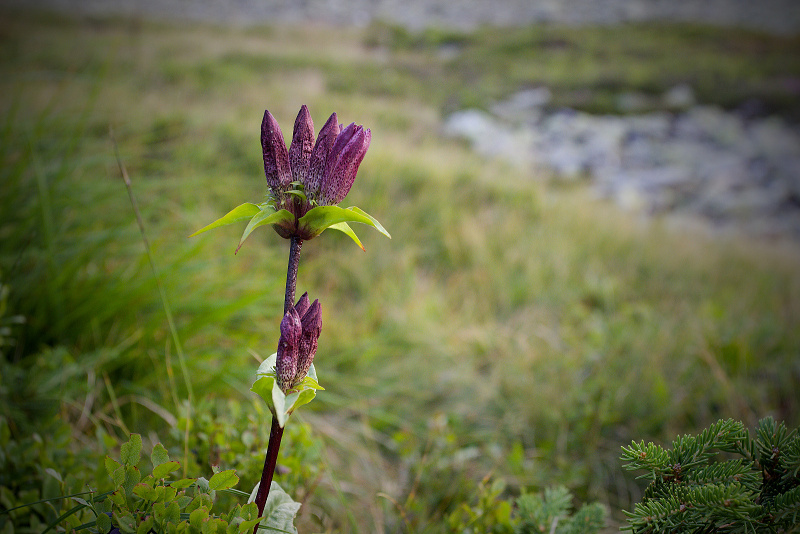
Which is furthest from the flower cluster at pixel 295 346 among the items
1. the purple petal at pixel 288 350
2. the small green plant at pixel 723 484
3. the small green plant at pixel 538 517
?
the small green plant at pixel 538 517

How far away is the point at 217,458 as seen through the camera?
977mm

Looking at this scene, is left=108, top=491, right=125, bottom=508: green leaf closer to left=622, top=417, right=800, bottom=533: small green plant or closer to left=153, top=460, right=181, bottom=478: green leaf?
left=153, top=460, right=181, bottom=478: green leaf

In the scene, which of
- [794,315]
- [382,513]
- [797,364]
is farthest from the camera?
[794,315]

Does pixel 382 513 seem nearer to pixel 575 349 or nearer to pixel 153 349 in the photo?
pixel 153 349

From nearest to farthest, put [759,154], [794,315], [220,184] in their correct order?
1. [220,184]
2. [794,315]
3. [759,154]

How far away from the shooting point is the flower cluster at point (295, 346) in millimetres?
531

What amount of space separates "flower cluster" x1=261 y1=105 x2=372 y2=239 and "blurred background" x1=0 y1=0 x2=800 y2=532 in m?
0.60

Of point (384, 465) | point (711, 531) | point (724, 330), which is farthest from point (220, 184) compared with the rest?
point (724, 330)

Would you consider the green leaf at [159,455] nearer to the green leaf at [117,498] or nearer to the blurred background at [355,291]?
the green leaf at [117,498]

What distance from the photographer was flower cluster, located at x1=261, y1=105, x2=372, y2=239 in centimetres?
58

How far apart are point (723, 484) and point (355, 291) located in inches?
105

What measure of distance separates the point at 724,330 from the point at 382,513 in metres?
2.75

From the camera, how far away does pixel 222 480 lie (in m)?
0.61

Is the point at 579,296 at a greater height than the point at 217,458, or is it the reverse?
the point at 217,458
